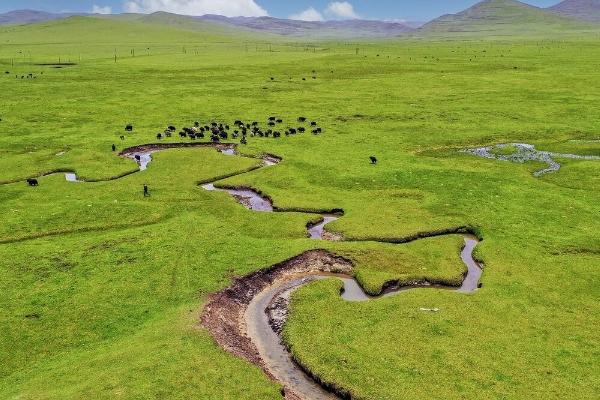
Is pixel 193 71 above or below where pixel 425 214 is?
above

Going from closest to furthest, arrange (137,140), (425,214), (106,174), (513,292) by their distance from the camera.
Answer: (513,292) < (425,214) < (106,174) < (137,140)

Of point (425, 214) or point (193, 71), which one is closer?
point (425, 214)

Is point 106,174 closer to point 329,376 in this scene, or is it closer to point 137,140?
point 137,140

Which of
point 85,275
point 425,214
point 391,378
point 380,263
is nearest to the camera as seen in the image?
point 391,378

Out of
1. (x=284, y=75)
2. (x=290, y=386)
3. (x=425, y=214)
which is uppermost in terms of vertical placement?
(x=284, y=75)

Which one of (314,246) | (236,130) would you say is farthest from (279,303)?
(236,130)

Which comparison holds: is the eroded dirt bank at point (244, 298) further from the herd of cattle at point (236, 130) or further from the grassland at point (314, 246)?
the herd of cattle at point (236, 130)

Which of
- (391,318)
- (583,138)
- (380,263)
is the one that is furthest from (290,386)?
(583,138)

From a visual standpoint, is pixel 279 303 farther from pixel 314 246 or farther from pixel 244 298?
pixel 314 246
